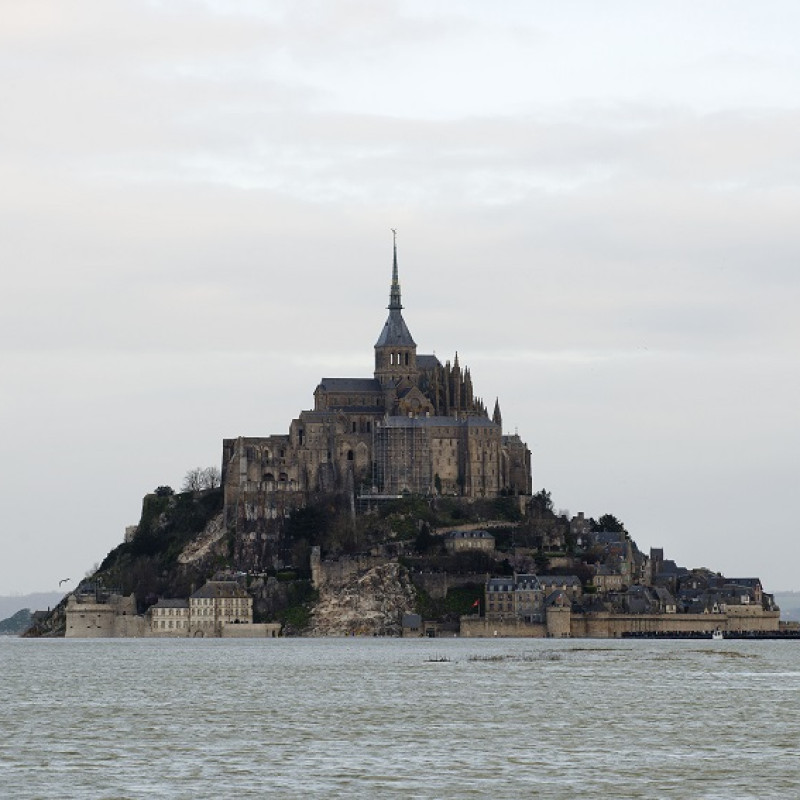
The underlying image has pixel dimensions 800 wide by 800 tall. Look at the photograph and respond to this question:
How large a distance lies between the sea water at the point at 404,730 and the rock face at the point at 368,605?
66.3m

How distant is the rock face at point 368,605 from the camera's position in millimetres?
192000

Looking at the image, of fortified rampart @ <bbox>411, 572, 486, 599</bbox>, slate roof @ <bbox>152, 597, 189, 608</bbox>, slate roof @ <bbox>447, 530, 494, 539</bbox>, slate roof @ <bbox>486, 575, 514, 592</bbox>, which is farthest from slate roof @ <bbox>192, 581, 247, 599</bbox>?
slate roof @ <bbox>486, 575, 514, 592</bbox>

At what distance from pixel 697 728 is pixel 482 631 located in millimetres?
120493

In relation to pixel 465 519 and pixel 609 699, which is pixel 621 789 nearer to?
pixel 609 699

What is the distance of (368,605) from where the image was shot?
19238 centimetres

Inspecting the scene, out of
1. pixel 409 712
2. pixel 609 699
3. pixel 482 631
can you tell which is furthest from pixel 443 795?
pixel 482 631

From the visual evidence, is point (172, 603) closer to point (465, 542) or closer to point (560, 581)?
point (465, 542)

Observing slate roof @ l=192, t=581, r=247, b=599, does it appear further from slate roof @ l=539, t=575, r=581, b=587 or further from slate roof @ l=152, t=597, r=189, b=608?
slate roof @ l=539, t=575, r=581, b=587

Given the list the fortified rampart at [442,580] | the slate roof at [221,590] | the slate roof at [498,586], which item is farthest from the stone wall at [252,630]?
the slate roof at [498,586]

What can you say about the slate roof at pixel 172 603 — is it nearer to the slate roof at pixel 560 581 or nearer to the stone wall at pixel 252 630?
the stone wall at pixel 252 630

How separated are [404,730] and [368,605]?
406ft

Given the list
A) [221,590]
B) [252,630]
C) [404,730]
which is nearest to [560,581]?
[252,630]

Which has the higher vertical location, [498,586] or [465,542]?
[465,542]

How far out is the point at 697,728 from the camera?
69.9 metres
